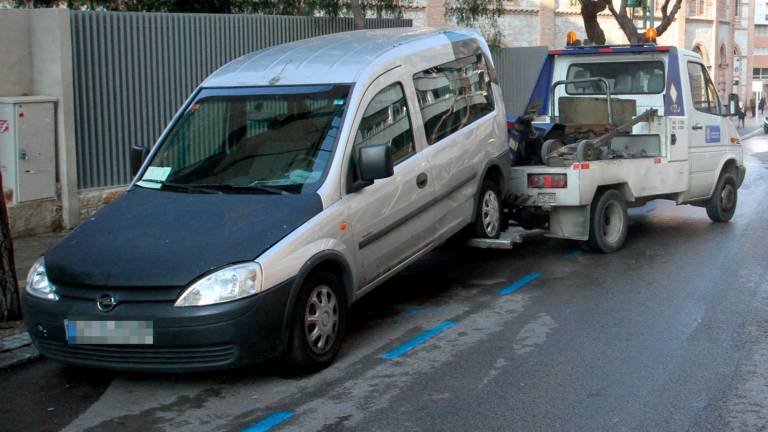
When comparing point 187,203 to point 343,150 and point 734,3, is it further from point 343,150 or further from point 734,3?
point 734,3

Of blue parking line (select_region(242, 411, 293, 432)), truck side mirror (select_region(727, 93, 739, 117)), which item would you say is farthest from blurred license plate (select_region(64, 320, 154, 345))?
truck side mirror (select_region(727, 93, 739, 117))

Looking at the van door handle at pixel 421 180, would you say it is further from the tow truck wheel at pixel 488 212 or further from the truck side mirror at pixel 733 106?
the truck side mirror at pixel 733 106

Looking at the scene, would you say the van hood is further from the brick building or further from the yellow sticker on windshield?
the brick building

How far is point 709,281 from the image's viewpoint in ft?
30.1

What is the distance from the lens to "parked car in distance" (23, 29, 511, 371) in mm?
5762

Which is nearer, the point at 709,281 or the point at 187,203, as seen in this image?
the point at 187,203

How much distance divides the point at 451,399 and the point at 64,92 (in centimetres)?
784

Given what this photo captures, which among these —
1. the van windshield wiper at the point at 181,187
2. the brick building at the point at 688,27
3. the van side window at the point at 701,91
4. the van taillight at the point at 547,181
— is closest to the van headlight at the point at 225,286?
the van windshield wiper at the point at 181,187

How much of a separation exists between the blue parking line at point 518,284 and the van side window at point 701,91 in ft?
12.1

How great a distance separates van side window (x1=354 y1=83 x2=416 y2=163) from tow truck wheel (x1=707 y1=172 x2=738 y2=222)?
21.0 feet

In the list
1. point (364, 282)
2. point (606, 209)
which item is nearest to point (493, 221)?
point (606, 209)

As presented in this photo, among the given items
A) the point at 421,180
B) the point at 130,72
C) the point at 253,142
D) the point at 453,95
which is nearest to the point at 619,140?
the point at 453,95

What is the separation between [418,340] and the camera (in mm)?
7234

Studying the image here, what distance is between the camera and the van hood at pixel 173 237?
580cm
